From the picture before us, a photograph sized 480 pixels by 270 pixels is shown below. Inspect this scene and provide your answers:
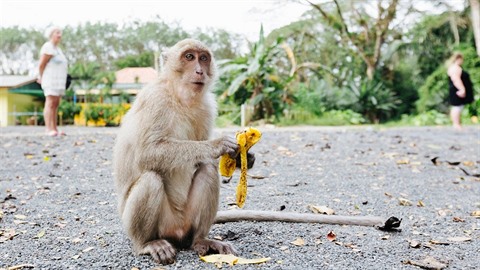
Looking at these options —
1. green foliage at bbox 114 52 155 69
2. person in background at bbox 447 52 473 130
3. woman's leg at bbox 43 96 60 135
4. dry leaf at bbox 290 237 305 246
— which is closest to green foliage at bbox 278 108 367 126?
person in background at bbox 447 52 473 130

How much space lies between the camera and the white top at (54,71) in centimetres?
849

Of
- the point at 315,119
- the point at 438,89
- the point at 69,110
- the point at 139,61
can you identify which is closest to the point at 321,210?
the point at 315,119

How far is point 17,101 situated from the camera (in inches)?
850

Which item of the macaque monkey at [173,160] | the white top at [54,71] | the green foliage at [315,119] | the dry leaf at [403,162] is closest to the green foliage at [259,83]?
the green foliage at [315,119]

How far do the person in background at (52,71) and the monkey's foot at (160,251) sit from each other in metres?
6.30

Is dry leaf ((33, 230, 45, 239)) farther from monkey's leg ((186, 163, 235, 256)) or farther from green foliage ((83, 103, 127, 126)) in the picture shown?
green foliage ((83, 103, 127, 126))

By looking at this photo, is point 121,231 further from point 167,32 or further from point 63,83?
point 167,32

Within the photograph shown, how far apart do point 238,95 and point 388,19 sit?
10.5 meters

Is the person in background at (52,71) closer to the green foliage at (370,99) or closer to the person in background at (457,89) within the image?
the person in background at (457,89)

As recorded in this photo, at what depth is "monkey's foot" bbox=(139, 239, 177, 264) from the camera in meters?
2.88

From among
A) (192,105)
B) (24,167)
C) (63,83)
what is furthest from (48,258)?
(63,83)

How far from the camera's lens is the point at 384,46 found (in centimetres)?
2511

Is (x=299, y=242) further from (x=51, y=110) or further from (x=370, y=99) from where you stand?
(x=370, y=99)

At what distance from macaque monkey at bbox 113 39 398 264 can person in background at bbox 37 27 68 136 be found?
5.82 meters
